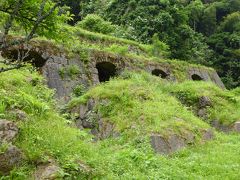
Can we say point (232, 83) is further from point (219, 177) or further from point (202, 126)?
point (219, 177)

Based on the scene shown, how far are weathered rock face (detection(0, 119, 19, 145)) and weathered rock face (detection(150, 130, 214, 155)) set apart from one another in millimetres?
4226

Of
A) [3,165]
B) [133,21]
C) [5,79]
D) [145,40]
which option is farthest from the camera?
[133,21]

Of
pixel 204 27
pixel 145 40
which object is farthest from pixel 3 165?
pixel 204 27

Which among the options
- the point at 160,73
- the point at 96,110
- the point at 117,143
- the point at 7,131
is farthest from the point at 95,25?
the point at 7,131

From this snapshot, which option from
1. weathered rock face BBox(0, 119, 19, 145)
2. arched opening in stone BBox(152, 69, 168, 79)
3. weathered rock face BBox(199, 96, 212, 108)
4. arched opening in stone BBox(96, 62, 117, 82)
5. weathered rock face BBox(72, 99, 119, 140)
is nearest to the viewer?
weathered rock face BBox(0, 119, 19, 145)

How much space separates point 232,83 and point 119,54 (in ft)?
54.9

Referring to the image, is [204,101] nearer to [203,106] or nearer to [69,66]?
[203,106]

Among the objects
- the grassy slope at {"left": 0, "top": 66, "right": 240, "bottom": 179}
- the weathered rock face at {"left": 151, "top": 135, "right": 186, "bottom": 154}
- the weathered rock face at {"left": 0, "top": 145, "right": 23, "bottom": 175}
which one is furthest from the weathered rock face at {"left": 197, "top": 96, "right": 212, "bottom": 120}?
the weathered rock face at {"left": 0, "top": 145, "right": 23, "bottom": 175}

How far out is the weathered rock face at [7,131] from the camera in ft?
23.2

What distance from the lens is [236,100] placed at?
15992 mm

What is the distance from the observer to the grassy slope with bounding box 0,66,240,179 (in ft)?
23.9

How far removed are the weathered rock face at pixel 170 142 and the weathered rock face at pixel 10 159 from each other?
4.40m

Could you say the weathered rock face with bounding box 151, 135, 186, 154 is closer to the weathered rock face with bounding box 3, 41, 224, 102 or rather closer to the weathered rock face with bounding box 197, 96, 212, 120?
the weathered rock face with bounding box 197, 96, 212, 120

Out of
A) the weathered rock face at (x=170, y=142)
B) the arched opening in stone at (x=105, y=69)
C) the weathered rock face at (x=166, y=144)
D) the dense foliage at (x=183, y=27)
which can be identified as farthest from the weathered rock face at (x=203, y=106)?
the dense foliage at (x=183, y=27)
